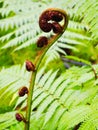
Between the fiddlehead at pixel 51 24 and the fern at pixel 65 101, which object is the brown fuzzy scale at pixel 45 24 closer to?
the fiddlehead at pixel 51 24

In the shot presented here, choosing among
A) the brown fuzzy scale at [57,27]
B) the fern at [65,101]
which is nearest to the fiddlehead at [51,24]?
the brown fuzzy scale at [57,27]

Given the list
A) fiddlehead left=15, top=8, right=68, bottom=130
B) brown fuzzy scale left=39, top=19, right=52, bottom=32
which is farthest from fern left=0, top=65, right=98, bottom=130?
brown fuzzy scale left=39, top=19, right=52, bottom=32

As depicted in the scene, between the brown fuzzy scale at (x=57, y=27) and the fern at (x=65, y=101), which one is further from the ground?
the brown fuzzy scale at (x=57, y=27)

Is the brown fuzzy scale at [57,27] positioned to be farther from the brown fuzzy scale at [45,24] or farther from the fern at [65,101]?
the fern at [65,101]

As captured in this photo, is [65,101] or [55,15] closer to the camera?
[55,15]

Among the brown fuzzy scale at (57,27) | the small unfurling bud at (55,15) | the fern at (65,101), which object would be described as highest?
the small unfurling bud at (55,15)

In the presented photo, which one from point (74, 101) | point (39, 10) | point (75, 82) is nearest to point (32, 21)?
point (39, 10)

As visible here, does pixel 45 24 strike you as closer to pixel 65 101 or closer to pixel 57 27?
pixel 57 27

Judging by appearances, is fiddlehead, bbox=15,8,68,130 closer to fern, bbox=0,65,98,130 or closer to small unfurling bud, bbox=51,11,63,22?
small unfurling bud, bbox=51,11,63,22

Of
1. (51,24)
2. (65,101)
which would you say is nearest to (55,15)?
(51,24)

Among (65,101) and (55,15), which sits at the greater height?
(55,15)

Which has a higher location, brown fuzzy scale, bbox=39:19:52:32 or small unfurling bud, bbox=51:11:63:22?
small unfurling bud, bbox=51:11:63:22
